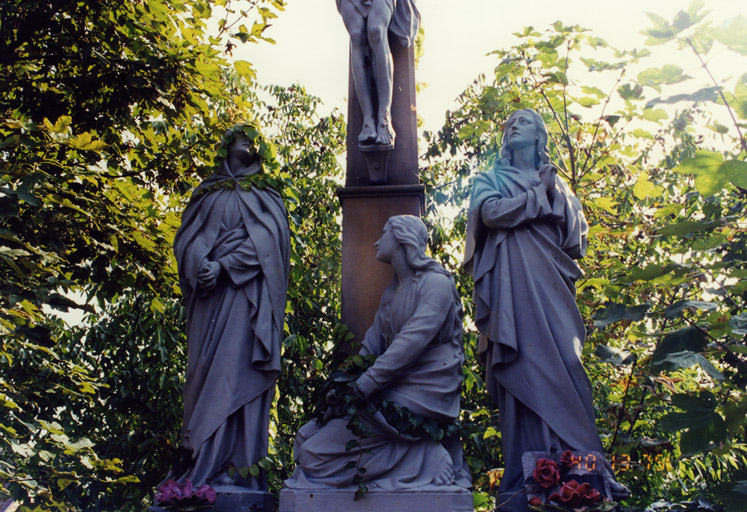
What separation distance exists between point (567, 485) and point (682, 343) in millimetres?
1249

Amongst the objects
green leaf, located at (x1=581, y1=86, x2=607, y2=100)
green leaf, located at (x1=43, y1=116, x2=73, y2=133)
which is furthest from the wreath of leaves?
green leaf, located at (x1=581, y1=86, x2=607, y2=100)

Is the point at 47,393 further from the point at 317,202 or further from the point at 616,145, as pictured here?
the point at 317,202

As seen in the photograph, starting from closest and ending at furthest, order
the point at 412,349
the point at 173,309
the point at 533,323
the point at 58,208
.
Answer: the point at 412,349
the point at 533,323
the point at 58,208
the point at 173,309

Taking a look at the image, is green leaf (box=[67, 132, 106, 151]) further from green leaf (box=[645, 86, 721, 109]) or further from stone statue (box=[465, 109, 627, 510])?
green leaf (box=[645, 86, 721, 109])

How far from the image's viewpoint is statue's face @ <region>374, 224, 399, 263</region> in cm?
521

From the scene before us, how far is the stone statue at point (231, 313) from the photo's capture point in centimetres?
519

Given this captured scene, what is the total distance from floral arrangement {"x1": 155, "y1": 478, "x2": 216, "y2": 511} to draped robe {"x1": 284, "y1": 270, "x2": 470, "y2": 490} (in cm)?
54

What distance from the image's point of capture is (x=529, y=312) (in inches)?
209

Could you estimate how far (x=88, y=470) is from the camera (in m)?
7.23

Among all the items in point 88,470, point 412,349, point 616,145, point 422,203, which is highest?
point 616,145

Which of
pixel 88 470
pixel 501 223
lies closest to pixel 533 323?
pixel 501 223

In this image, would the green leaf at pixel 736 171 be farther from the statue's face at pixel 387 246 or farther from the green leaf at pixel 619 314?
the statue's face at pixel 387 246

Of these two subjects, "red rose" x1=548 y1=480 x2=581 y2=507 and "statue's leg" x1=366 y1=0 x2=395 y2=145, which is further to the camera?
"statue's leg" x1=366 y1=0 x2=395 y2=145

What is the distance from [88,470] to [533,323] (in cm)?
447
